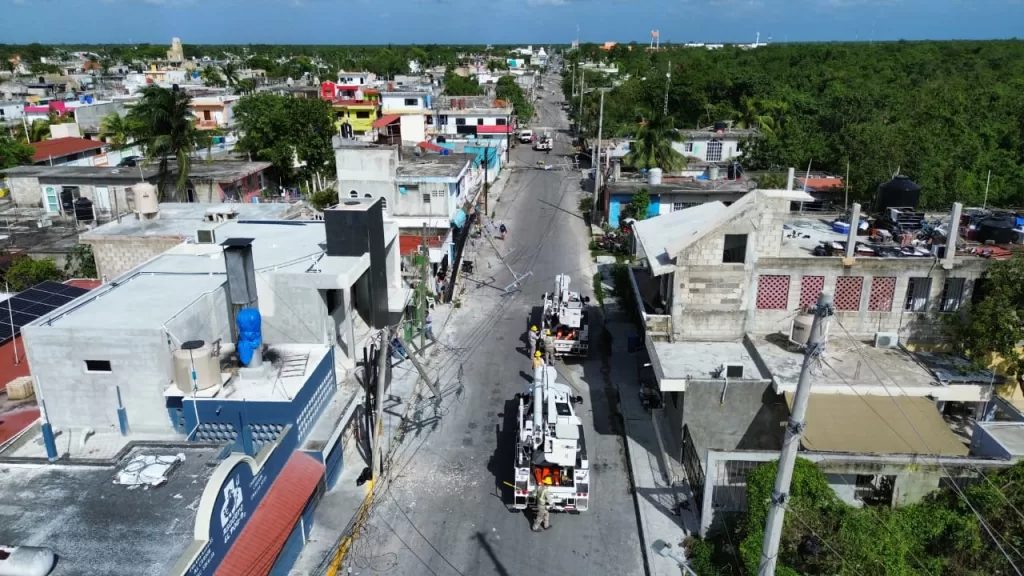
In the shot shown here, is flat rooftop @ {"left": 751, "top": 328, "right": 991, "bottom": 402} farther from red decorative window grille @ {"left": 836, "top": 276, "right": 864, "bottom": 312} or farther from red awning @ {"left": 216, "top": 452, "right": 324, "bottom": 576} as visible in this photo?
red awning @ {"left": 216, "top": 452, "right": 324, "bottom": 576}

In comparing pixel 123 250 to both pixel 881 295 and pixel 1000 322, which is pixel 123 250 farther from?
pixel 1000 322

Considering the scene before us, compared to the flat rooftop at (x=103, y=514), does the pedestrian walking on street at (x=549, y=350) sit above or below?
below

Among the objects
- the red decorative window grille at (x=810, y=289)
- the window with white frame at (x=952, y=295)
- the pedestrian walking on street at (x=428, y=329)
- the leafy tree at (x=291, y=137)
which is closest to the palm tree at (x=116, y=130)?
the leafy tree at (x=291, y=137)

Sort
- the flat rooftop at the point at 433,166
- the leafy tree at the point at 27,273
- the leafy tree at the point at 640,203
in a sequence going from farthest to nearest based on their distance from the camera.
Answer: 1. the leafy tree at the point at 640,203
2. the flat rooftop at the point at 433,166
3. the leafy tree at the point at 27,273

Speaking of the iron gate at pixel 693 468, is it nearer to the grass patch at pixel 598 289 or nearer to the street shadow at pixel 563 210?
the grass patch at pixel 598 289

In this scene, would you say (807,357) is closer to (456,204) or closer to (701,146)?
(456,204)

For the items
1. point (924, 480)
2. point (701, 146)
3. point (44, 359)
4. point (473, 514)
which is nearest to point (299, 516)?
point (473, 514)
